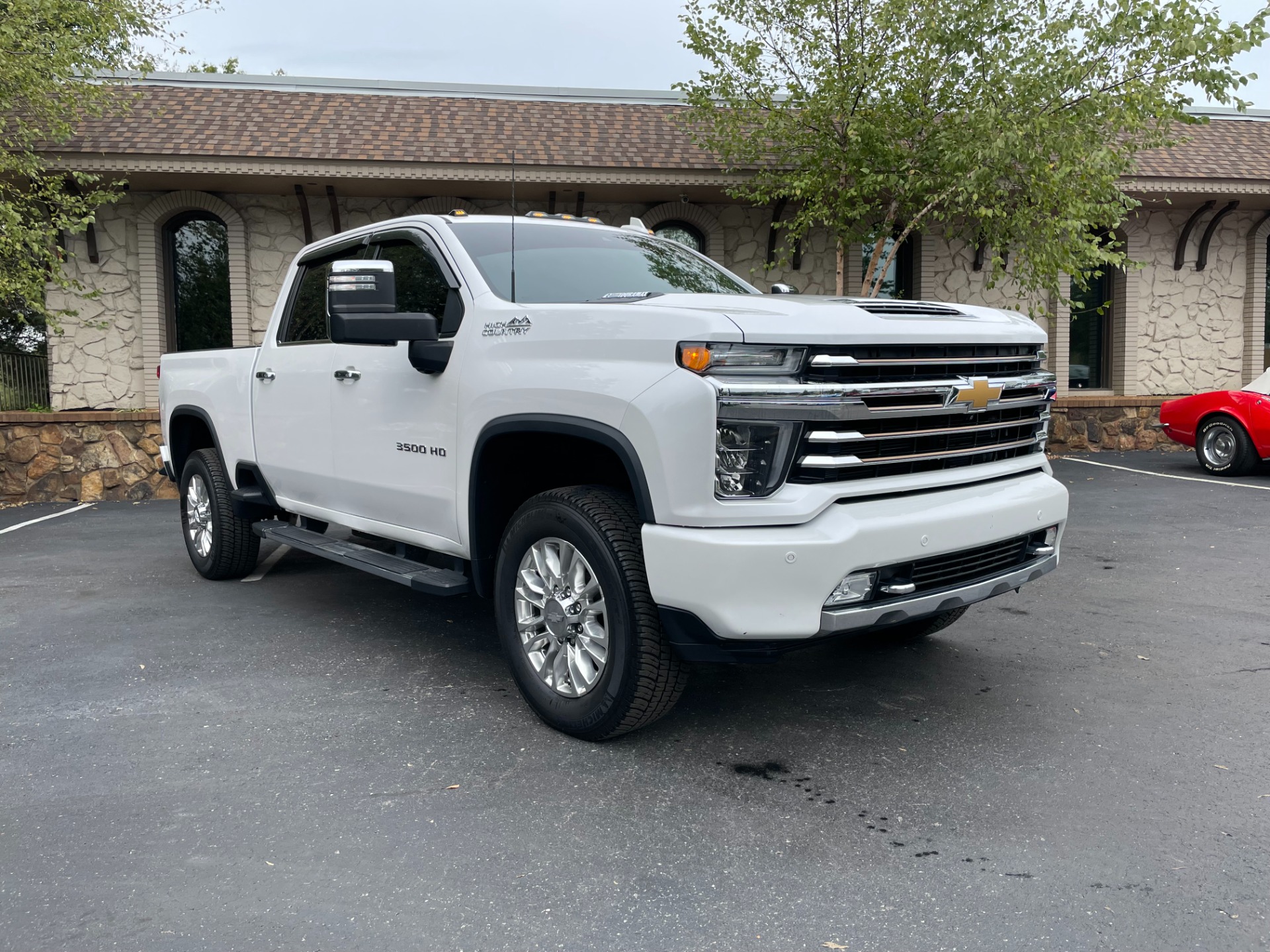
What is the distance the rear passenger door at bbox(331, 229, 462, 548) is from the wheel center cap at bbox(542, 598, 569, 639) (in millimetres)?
682

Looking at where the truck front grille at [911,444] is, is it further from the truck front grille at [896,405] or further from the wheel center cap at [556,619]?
the wheel center cap at [556,619]

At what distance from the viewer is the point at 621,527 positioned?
11.8ft

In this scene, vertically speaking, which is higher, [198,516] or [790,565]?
[790,565]

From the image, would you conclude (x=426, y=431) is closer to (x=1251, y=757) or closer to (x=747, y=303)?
(x=747, y=303)

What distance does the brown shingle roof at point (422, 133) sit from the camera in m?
13.2

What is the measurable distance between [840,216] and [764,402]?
33.8 ft

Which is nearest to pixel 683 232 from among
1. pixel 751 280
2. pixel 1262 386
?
pixel 751 280

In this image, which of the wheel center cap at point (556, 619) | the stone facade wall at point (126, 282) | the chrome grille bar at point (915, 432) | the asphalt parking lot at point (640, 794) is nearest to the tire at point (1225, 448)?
the stone facade wall at point (126, 282)

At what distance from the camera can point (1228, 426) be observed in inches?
494

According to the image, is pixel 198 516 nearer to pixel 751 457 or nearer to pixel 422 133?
pixel 751 457

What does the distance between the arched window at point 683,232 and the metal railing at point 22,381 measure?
9.11 m

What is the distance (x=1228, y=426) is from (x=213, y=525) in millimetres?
11605

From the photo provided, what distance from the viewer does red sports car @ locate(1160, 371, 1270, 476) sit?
12.1 meters

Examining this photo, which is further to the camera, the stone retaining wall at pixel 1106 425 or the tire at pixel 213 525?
the stone retaining wall at pixel 1106 425
